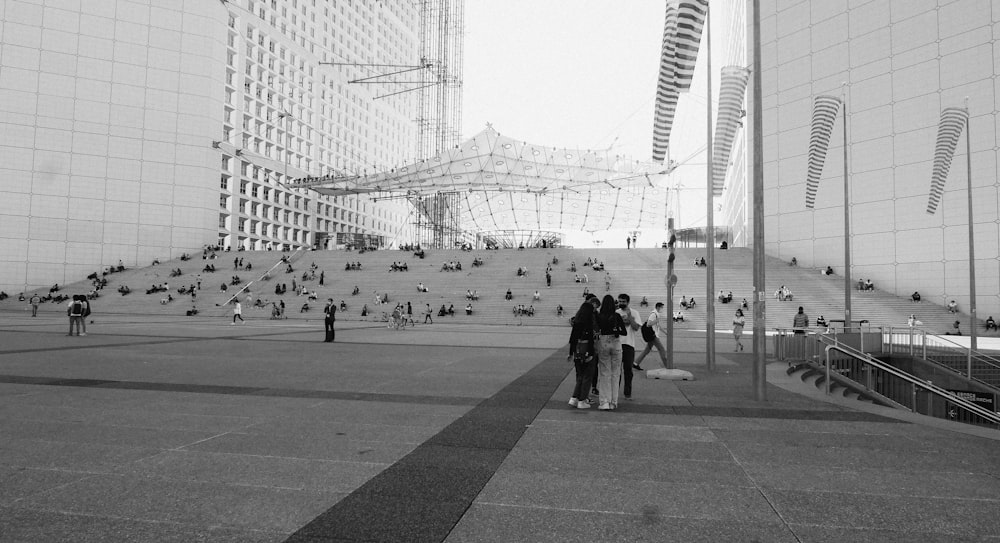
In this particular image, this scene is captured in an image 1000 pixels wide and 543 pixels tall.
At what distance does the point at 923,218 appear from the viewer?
39.4 meters

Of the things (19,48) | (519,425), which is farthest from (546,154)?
(519,425)

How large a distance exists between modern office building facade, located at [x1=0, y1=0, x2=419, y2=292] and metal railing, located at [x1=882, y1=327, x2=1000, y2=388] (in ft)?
204

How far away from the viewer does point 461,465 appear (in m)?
4.98

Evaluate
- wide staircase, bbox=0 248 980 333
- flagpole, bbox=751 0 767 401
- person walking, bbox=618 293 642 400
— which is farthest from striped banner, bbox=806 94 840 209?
person walking, bbox=618 293 642 400

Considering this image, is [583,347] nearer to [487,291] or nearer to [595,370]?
[595,370]

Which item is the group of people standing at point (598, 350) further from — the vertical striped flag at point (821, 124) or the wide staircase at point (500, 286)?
the wide staircase at point (500, 286)

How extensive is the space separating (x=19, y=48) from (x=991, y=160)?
76359 mm

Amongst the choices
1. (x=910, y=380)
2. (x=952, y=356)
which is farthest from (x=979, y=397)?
(x=910, y=380)

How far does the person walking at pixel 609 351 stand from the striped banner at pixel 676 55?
8.78 meters

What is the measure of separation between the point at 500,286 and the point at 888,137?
93.4 feet

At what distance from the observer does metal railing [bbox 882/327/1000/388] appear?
15.9m

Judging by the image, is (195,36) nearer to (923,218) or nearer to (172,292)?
(172,292)

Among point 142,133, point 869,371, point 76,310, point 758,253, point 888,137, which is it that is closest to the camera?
point 758,253

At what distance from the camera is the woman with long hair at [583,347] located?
7.79 meters
